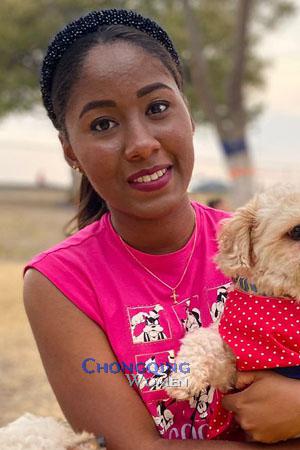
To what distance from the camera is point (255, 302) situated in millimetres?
2562

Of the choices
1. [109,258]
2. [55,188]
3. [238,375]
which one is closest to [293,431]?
[238,375]

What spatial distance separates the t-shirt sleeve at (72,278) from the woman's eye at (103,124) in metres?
0.48

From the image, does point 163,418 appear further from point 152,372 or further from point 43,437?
point 43,437

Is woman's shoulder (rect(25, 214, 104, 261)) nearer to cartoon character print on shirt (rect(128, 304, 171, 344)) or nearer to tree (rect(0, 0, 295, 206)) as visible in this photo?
cartoon character print on shirt (rect(128, 304, 171, 344))

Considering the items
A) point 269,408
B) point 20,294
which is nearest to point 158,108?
point 269,408

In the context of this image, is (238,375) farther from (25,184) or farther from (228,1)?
(25,184)

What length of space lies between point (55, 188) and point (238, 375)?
30501mm

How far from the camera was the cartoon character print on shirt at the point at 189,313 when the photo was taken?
8.56 feet

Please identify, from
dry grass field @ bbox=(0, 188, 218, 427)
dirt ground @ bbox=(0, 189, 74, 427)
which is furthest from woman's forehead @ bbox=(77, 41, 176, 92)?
dirt ground @ bbox=(0, 189, 74, 427)

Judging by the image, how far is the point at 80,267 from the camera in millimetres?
2623

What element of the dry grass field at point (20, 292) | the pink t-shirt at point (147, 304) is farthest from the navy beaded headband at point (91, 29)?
the dry grass field at point (20, 292)

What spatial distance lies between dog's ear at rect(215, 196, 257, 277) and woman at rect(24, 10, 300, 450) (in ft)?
0.52

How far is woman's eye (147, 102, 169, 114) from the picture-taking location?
2.57 m

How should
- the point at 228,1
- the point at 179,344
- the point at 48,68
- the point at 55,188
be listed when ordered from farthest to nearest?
the point at 55,188, the point at 228,1, the point at 48,68, the point at 179,344
